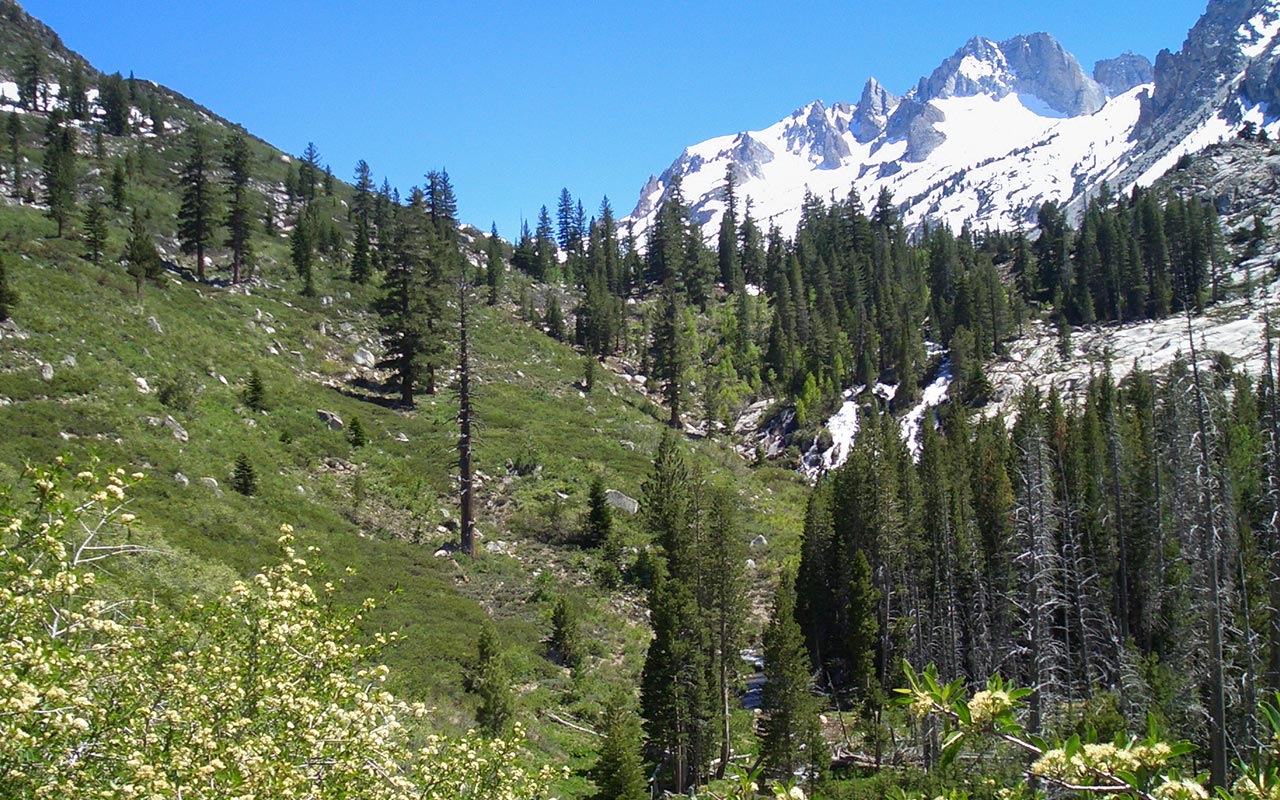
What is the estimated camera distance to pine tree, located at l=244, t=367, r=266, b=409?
39156 millimetres

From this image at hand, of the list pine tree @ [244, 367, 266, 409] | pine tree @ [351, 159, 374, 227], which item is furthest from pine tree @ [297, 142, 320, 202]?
pine tree @ [244, 367, 266, 409]

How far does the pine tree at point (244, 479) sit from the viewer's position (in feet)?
99.8

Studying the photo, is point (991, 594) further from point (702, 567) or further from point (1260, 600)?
point (702, 567)

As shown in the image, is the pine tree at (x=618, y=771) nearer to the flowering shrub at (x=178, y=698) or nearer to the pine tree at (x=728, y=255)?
the flowering shrub at (x=178, y=698)

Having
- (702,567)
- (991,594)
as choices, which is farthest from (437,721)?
(991,594)

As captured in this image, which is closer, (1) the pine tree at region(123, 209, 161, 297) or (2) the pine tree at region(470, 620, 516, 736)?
(2) the pine tree at region(470, 620, 516, 736)

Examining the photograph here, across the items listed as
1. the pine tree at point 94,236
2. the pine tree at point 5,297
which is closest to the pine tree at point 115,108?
the pine tree at point 94,236

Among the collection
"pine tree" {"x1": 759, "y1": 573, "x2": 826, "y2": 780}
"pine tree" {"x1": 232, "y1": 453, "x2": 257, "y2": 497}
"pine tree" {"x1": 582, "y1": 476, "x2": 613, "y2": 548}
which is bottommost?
"pine tree" {"x1": 759, "y1": 573, "x2": 826, "y2": 780}

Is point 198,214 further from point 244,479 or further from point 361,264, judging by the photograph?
point 244,479

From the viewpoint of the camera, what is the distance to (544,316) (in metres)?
91.3

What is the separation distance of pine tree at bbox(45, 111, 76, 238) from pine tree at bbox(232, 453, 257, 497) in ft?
112

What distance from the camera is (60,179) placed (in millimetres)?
56469

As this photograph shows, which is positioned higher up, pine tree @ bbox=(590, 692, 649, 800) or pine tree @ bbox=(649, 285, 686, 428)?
pine tree @ bbox=(649, 285, 686, 428)

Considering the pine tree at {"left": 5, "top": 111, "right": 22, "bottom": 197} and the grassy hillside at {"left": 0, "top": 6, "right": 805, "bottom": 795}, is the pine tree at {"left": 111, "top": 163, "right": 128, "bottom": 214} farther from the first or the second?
the pine tree at {"left": 5, "top": 111, "right": 22, "bottom": 197}
